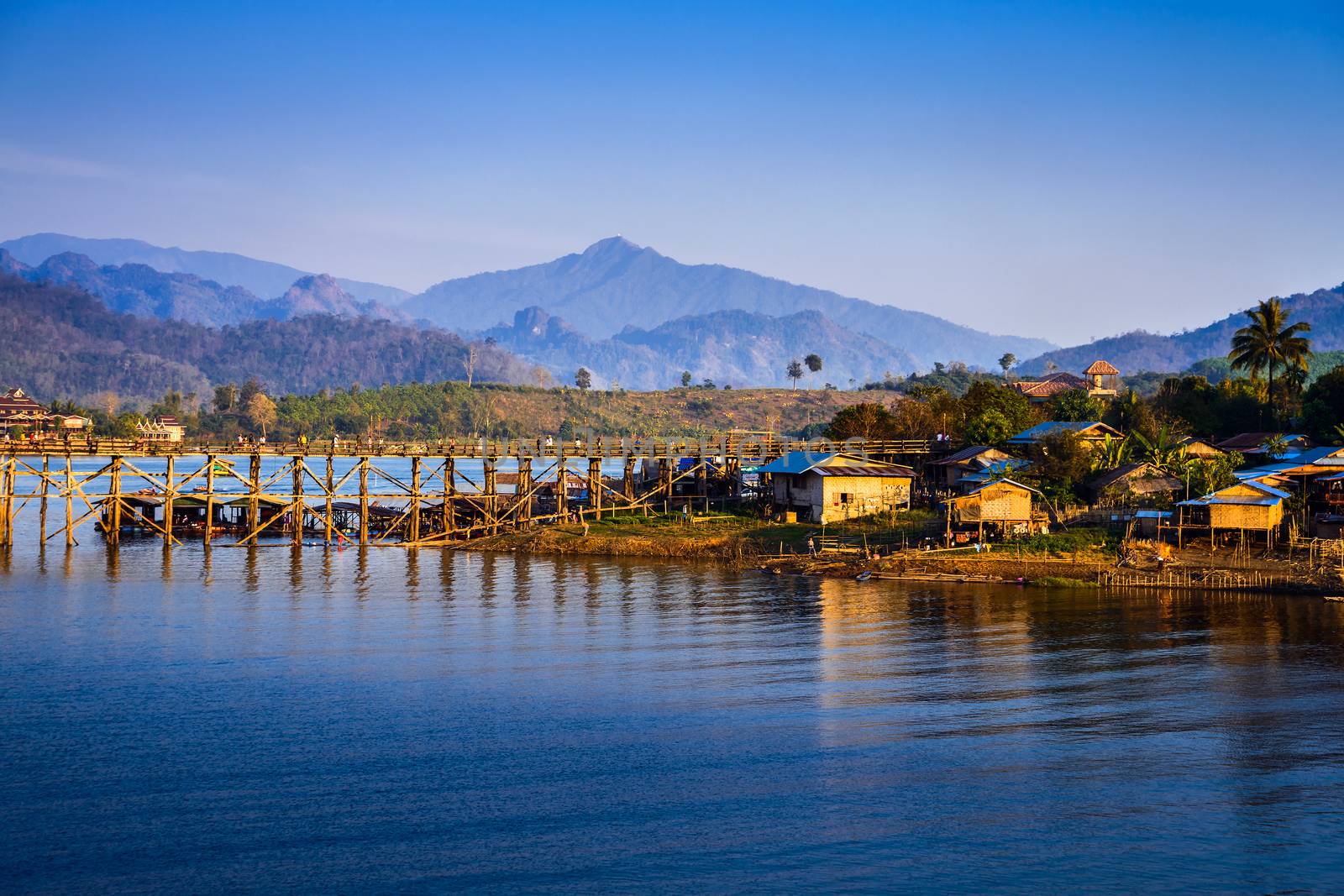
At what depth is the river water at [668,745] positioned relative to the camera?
19.9 metres

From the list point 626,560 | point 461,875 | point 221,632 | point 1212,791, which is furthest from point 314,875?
point 626,560

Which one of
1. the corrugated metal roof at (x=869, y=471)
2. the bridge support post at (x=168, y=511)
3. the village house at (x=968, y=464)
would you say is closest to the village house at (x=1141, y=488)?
the village house at (x=968, y=464)

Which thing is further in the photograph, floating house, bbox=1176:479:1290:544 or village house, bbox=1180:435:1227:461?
village house, bbox=1180:435:1227:461

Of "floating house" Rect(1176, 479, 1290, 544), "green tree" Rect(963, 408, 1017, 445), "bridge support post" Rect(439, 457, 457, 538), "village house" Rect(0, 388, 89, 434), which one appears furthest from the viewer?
"village house" Rect(0, 388, 89, 434)

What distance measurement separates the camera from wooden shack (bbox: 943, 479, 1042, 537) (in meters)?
51.3

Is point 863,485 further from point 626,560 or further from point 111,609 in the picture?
point 111,609

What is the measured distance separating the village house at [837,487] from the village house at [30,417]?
99678mm

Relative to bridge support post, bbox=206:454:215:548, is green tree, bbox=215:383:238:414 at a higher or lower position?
higher

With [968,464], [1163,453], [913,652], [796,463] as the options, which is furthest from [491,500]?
[1163,453]

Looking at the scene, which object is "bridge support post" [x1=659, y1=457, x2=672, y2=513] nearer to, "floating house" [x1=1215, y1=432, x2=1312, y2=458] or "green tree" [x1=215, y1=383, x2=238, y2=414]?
"floating house" [x1=1215, y1=432, x2=1312, y2=458]

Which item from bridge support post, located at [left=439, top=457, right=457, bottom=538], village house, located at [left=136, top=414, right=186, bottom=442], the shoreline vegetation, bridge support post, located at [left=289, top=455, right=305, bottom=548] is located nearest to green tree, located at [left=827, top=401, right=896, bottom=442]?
the shoreline vegetation

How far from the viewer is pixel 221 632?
37.0 meters

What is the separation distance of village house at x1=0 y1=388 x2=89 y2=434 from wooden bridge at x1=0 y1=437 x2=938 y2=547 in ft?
240

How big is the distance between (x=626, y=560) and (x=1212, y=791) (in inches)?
1361
